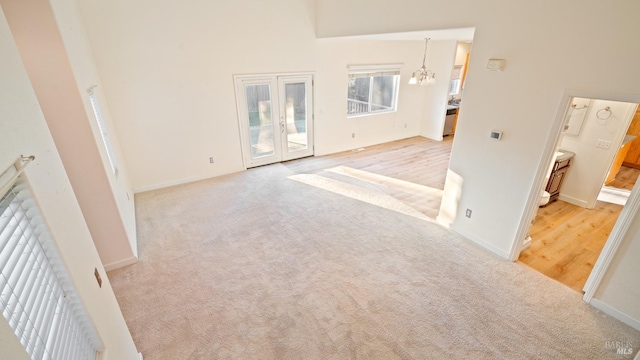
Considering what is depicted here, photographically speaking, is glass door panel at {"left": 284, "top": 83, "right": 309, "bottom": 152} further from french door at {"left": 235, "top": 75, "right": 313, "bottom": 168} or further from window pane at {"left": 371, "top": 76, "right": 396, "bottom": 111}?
window pane at {"left": 371, "top": 76, "right": 396, "bottom": 111}

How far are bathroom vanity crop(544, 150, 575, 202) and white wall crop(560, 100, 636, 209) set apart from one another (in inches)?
3.3

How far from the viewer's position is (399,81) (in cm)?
746

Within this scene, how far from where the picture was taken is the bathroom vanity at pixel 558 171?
176 inches

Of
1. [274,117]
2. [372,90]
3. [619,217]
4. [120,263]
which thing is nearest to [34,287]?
[120,263]

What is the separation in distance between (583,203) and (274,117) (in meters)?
5.54

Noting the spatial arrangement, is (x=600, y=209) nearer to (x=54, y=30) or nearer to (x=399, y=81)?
(x=399, y=81)

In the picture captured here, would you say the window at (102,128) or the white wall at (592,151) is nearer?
the window at (102,128)

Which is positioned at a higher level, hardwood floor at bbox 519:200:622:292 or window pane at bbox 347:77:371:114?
window pane at bbox 347:77:371:114

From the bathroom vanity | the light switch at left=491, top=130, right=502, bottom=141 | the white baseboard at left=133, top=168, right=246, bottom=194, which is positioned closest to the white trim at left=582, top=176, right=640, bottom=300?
the light switch at left=491, top=130, right=502, bottom=141

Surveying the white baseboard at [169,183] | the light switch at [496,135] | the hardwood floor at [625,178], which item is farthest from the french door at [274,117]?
the hardwood floor at [625,178]

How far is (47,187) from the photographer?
1375mm

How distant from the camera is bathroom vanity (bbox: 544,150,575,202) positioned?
4.48 metres

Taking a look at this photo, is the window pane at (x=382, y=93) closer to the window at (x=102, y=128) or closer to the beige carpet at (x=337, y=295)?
the beige carpet at (x=337, y=295)

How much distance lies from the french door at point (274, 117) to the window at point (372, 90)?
123 cm
